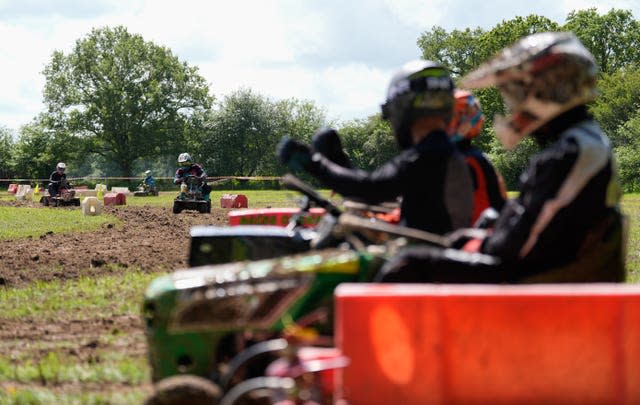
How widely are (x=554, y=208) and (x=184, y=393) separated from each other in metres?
1.77

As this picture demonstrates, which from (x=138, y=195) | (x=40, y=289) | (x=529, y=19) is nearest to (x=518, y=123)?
(x=40, y=289)

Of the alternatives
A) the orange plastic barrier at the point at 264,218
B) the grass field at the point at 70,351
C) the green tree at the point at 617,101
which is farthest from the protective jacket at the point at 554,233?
the green tree at the point at 617,101

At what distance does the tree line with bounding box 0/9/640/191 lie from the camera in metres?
84.4

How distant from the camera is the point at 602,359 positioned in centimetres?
371

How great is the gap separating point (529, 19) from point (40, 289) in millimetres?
70014

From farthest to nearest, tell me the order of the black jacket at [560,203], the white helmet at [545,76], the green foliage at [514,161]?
the green foliage at [514,161]
the white helmet at [545,76]
the black jacket at [560,203]

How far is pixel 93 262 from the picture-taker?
13.9 m

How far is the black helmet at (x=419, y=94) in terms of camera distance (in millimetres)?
5301

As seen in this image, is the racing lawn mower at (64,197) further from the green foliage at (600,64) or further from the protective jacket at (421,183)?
the green foliage at (600,64)

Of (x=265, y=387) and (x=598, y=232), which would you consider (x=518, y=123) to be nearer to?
(x=598, y=232)

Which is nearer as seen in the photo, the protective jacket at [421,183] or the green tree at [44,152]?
the protective jacket at [421,183]

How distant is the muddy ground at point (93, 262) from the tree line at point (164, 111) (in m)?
61.7

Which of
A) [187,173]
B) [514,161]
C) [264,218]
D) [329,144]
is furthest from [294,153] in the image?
[514,161]

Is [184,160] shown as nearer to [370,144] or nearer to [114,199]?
[114,199]
